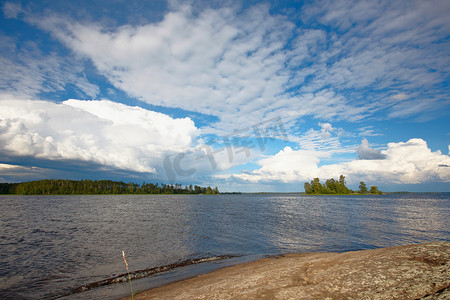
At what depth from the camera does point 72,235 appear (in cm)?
2922

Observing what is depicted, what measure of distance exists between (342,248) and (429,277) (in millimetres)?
19939

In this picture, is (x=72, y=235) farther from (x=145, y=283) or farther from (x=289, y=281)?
(x=289, y=281)

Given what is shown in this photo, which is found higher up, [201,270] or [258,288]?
[258,288]

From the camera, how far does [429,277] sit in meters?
6.10

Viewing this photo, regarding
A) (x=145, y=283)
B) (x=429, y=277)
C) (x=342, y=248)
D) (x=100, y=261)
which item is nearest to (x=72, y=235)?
(x=100, y=261)

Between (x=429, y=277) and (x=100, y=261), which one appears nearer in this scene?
(x=429, y=277)

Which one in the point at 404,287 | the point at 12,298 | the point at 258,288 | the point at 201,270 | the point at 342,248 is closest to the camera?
the point at 404,287

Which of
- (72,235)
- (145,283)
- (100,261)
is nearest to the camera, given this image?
(145,283)

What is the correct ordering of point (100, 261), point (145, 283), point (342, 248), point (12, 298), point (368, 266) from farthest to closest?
point (342, 248), point (100, 261), point (145, 283), point (12, 298), point (368, 266)

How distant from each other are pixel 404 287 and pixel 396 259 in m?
2.17

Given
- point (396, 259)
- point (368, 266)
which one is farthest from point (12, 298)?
point (396, 259)

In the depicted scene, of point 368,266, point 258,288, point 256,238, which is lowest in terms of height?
point 256,238

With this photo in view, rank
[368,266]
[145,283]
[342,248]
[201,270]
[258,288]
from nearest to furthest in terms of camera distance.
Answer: [368,266], [258,288], [145,283], [201,270], [342,248]

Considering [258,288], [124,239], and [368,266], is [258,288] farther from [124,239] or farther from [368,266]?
[124,239]
